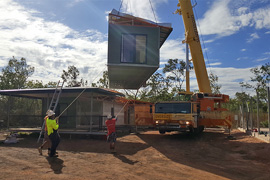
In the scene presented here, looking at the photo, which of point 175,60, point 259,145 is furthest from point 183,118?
point 175,60

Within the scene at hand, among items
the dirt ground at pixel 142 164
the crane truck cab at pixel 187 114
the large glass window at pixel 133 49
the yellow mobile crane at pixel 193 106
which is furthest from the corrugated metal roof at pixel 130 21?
the dirt ground at pixel 142 164

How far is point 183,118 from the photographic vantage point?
1435 cm

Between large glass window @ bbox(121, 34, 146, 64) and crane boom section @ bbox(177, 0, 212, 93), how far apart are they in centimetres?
413

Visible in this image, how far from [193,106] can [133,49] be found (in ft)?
16.4

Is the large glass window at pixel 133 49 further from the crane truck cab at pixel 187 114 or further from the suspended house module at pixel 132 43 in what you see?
the crane truck cab at pixel 187 114

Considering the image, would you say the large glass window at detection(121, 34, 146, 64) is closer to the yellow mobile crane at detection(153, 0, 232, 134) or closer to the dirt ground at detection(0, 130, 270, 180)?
the yellow mobile crane at detection(153, 0, 232, 134)

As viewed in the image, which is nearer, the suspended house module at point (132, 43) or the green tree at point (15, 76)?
the suspended house module at point (132, 43)

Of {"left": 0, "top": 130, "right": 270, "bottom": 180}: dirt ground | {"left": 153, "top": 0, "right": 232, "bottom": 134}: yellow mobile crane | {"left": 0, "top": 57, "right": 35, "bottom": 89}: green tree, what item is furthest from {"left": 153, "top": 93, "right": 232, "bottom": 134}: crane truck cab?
{"left": 0, "top": 57, "right": 35, "bottom": 89}: green tree

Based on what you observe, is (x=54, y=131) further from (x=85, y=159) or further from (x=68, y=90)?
(x=68, y=90)

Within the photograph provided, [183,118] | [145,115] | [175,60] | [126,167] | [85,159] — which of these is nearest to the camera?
[126,167]

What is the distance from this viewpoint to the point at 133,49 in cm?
1494

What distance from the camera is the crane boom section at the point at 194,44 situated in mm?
17109

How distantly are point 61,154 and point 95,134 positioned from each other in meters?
4.98

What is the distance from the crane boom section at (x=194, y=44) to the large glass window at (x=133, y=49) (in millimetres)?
4134
